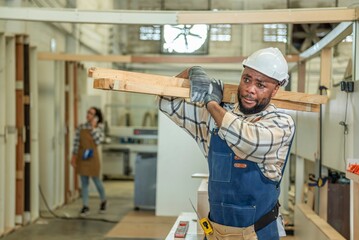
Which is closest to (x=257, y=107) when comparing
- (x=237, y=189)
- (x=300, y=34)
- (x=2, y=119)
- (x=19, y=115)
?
(x=237, y=189)

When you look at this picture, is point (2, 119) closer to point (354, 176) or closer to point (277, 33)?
point (277, 33)

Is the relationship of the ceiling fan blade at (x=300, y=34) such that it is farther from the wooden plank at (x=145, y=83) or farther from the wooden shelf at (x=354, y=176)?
the wooden plank at (x=145, y=83)

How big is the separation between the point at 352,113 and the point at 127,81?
180cm

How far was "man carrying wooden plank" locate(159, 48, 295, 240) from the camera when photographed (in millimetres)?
2025

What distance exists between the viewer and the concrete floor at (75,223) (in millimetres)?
5292

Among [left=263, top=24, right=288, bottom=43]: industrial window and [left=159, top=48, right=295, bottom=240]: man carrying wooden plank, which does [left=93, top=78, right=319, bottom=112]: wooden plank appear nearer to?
[left=159, top=48, right=295, bottom=240]: man carrying wooden plank

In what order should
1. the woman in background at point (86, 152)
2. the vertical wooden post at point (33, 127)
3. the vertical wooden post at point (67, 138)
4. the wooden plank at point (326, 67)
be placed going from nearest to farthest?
the wooden plank at point (326, 67), the vertical wooden post at point (33, 127), the woman in background at point (86, 152), the vertical wooden post at point (67, 138)

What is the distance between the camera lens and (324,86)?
4.20m

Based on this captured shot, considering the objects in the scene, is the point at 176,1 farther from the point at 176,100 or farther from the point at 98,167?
the point at 176,100

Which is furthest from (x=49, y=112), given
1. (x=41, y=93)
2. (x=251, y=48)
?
(x=251, y=48)

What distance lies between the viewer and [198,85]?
2.08 m

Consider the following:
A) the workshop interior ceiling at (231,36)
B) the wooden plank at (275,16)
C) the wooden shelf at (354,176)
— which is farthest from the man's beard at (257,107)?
the workshop interior ceiling at (231,36)

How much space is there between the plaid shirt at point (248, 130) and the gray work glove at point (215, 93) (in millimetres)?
83

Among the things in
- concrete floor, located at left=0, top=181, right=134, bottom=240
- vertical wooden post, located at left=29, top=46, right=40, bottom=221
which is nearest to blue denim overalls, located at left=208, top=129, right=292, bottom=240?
concrete floor, located at left=0, top=181, right=134, bottom=240
